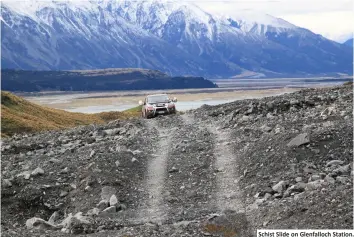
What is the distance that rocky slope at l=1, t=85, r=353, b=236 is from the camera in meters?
13.9

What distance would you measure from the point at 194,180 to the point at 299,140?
161 inches

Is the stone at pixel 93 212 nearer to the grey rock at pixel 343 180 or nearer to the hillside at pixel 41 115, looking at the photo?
the grey rock at pixel 343 180

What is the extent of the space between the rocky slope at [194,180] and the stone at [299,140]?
36 millimetres

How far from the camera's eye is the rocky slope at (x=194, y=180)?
1388 cm

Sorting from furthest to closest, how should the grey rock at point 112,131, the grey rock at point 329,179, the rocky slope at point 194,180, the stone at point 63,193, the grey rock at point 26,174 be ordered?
the grey rock at point 112,131 < the grey rock at point 26,174 < the stone at point 63,193 < the grey rock at point 329,179 < the rocky slope at point 194,180

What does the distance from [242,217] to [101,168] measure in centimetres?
875

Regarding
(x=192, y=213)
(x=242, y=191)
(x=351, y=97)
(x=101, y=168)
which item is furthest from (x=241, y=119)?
(x=192, y=213)

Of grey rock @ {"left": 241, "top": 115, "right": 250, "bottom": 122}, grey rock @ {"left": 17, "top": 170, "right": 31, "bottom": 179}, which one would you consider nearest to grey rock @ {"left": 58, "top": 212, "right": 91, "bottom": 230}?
grey rock @ {"left": 17, "top": 170, "right": 31, "bottom": 179}

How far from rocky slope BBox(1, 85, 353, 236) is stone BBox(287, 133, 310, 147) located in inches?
1.4

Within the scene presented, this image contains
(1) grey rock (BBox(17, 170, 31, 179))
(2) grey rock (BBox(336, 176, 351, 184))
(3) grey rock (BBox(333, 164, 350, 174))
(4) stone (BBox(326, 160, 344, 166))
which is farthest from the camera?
(1) grey rock (BBox(17, 170, 31, 179))

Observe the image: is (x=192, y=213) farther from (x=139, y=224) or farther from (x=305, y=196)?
(x=305, y=196)

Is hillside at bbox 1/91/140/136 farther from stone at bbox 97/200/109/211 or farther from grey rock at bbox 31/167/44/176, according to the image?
stone at bbox 97/200/109/211

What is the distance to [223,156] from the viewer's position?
22781 millimetres

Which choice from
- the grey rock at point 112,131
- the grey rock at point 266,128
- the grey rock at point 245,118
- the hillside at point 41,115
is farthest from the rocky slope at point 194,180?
the hillside at point 41,115
